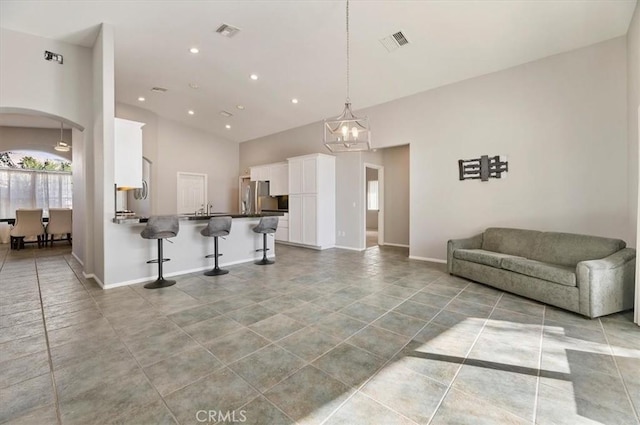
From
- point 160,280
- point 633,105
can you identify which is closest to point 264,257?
point 160,280

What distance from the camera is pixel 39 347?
230cm

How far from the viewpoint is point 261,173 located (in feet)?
28.7

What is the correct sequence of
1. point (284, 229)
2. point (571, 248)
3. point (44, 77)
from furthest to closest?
point (284, 229)
point (44, 77)
point (571, 248)

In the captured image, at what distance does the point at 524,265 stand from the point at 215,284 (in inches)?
165

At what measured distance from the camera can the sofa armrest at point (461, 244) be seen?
175 inches

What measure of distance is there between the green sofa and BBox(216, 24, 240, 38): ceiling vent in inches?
190

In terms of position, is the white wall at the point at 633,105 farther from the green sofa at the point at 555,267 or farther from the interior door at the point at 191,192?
the interior door at the point at 191,192

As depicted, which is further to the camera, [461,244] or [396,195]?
[396,195]

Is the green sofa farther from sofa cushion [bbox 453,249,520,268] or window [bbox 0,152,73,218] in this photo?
window [bbox 0,152,73,218]

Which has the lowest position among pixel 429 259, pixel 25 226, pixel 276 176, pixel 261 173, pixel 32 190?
pixel 429 259

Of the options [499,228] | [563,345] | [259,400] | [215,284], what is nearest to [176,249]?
[215,284]

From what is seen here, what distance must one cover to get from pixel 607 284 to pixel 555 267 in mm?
437

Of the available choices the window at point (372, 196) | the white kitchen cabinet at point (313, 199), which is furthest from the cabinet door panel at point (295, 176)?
the window at point (372, 196)

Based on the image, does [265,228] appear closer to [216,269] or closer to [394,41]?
[216,269]
